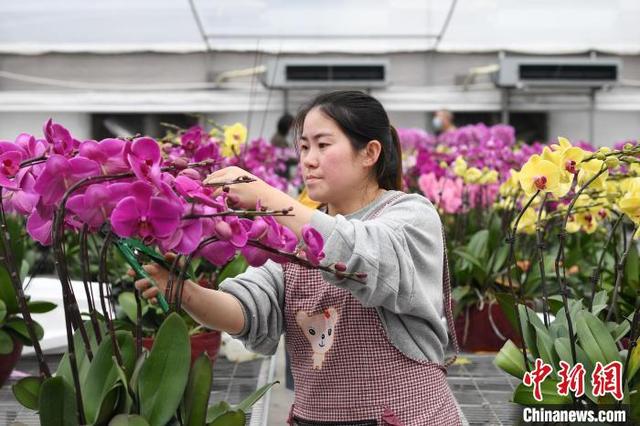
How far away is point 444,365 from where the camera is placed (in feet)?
4.33

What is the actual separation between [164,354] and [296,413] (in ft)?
1.42

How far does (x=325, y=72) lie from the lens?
709cm

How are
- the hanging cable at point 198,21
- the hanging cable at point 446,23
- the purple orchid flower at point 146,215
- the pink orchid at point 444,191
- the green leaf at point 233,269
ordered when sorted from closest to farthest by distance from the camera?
1. the purple orchid flower at point 146,215
2. the green leaf at point 233,269
3. the pink orchid at point 444,191
4. the hanging cable at point 198,21
5. the hanging cable at point 446,23

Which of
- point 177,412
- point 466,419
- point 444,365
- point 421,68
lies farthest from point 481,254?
point 421,68

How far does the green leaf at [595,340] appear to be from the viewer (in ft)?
4.21

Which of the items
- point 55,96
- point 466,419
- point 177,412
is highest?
point 55,96

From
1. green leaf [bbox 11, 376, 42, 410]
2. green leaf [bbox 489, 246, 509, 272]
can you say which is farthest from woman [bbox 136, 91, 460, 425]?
green leaf [bbox 489, 246, 509, 272]

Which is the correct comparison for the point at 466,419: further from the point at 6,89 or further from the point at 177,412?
the point at 6,89

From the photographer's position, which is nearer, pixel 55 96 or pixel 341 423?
pixel 341 423

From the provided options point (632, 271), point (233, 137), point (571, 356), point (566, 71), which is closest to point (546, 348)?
point (571, 356)

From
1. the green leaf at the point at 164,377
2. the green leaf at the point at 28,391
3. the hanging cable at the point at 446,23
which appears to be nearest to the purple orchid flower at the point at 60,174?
the green leaf at the point at 164,377

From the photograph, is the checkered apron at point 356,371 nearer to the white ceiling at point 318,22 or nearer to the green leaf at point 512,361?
the green leaf at point 512,361

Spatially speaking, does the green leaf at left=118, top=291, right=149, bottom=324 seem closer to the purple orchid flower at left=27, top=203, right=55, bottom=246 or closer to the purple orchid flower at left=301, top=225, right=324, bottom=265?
the purple orchid flower at left=27, top=203, right=55, bottom=246

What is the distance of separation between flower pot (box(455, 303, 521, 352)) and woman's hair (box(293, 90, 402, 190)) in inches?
54.4
